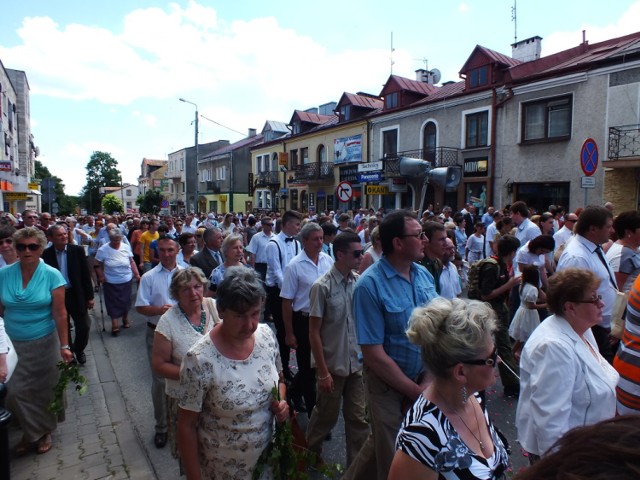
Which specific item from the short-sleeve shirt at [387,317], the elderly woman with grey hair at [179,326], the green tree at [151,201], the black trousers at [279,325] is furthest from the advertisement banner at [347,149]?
the green tree at [151,201]

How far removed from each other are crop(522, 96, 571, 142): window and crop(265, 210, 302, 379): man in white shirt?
1386cm

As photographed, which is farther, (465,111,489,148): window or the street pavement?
(465,111,489,148): window

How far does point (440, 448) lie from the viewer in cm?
162

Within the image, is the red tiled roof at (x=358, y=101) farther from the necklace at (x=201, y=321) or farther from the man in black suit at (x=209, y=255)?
the necklace at (x=201, y=321)

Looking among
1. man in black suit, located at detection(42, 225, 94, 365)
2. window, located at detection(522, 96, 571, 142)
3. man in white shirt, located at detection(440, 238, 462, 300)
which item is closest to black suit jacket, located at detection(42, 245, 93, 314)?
man in black suit, located at detection(42, 225, 94, 365)

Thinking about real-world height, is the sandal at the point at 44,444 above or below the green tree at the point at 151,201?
below

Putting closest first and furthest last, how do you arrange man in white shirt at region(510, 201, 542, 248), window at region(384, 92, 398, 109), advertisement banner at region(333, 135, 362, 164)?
man in white shirt at region(510, 201, 542, 248) → window at region(384, 92, 398, 109) → advertisement banner at region(333, 135, 362, 164)

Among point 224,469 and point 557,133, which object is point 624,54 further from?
point 224,469

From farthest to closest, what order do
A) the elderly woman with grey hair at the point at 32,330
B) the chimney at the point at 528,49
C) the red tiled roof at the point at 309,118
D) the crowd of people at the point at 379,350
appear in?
the red tiled roof at the point at 309,118
the chimney at the point at 528,49
the elderly woman with grey hair at the point at 32,330
the crowd of people at the point at 379,350

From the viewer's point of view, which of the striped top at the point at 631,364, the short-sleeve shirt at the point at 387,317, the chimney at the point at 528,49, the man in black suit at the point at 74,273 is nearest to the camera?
the striped top at the point at 631,364

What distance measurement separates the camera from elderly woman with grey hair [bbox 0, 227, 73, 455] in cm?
394

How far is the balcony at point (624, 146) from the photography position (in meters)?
14.2

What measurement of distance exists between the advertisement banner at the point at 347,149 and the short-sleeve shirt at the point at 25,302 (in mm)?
24660

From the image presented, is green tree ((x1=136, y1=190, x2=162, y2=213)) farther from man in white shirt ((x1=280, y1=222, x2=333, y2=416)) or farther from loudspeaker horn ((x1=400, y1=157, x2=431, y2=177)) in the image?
man in white shirt ((x1=280, y1=222, x2=333, y2=416))
